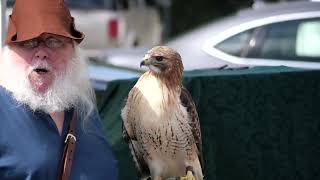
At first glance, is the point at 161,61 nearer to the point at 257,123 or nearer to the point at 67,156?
the point at 67,156

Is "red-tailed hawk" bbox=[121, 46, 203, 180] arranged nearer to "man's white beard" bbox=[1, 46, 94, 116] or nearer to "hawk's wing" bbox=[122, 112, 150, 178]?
"hawk's wing" bbox=[122, 112, 150, 178]

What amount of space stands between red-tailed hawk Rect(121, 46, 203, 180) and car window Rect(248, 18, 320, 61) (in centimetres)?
232

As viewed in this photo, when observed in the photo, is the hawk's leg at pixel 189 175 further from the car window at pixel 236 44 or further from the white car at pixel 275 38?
the car window at pixel 236 44

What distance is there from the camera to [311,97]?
3998mm

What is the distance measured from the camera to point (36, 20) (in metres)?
2.90

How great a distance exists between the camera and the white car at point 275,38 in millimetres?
5512

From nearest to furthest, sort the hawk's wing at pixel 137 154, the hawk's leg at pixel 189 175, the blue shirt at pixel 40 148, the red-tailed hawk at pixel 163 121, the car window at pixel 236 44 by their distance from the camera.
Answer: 1. the blue shirt at pixel 40 148
2. the red-tailed hawk at pixel 163 121
3. the hawk's leg at pixel 189 175
4. the hawk's wing at pixel 137 154
5. the car window at pixel 236 44

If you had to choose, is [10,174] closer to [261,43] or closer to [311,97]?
[311,97]

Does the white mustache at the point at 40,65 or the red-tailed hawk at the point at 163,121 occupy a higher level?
the white mustache at the point at 40,65

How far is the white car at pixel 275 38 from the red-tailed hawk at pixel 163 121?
2.23 meters

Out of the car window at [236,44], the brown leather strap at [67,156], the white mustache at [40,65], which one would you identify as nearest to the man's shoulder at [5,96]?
the white mustache at [40,65]

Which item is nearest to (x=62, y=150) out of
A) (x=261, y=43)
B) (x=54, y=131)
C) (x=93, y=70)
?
(x=54, y=131)

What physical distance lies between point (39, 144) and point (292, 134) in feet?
5.48

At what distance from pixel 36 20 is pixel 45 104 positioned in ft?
1.13
